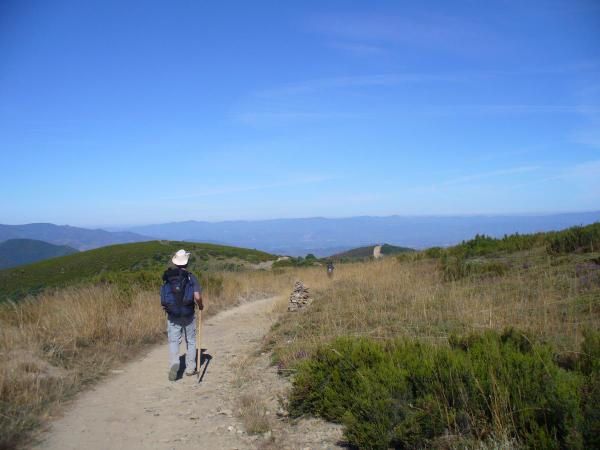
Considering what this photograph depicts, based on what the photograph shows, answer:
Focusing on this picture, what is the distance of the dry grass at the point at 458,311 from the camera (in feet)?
21.1

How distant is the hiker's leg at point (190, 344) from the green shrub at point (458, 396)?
306 centimetres

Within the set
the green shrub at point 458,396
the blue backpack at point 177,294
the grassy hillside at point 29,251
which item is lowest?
the grassy hillside at point 29,251

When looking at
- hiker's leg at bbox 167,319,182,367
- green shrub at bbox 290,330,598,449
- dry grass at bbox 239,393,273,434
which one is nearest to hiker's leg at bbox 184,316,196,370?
hiker's leg at bbox 167,319,182,367

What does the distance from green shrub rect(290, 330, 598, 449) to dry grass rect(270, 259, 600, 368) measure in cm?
136

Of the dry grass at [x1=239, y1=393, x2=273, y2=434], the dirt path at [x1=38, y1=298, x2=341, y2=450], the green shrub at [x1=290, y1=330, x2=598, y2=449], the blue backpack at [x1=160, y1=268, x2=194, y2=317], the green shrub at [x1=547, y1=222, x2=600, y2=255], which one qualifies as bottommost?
the dirt path at [x1=38, y1=298, x2=341, y2=450]

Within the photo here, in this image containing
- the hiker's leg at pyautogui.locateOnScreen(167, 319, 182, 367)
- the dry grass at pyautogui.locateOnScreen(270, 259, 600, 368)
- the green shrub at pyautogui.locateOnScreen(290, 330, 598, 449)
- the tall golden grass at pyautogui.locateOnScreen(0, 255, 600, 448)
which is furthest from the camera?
the hiker's leg at pyautogui.locateOnScreen(167, 319, 182, 367)

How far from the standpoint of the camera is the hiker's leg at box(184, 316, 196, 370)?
7.64m

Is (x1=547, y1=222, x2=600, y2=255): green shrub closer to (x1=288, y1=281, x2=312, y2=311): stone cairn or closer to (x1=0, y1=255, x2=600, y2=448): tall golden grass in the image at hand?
(x1=0, y1=255, x2=600, y2=448): tall golden grass

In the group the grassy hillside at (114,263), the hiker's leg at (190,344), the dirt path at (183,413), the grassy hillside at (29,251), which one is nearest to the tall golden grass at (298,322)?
the dirt path at (183,413)

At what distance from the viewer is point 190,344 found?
776cm

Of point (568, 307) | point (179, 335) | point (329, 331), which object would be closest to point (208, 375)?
point (179, 335)

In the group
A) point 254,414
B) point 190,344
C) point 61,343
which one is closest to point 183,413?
point 254,414

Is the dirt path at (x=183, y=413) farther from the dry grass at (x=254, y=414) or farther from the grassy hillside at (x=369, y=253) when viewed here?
the grassy hillside at (x=369, y=253)

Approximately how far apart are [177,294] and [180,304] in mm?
173
